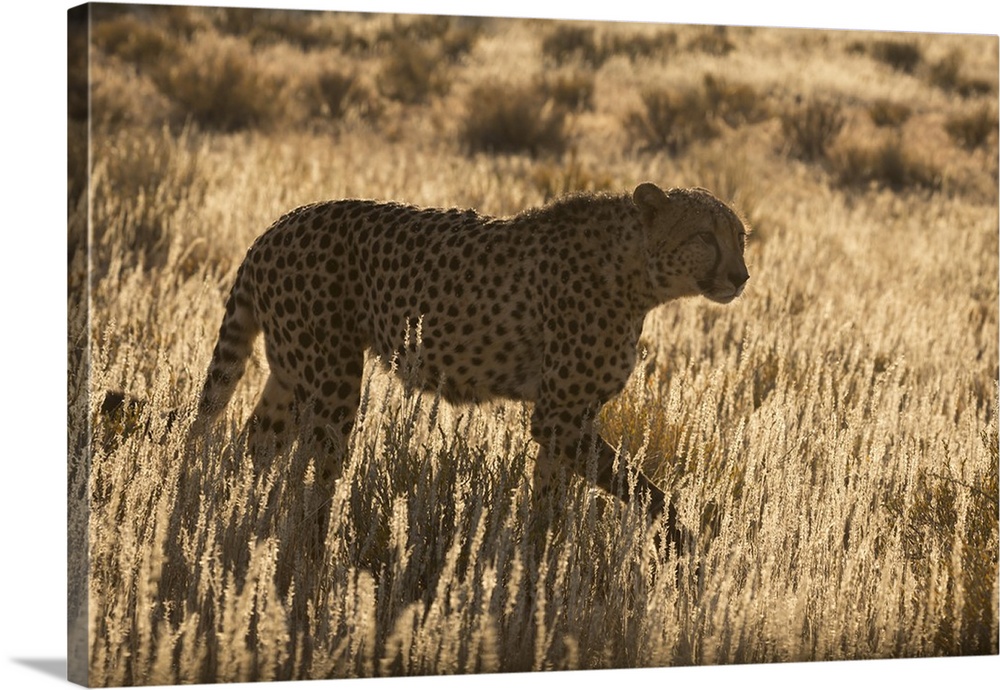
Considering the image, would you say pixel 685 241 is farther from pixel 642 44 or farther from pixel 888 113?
pixel 888 113

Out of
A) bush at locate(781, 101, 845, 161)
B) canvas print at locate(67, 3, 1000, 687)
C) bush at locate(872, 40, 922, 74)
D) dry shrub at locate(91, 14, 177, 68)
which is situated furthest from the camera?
bush at locate(781, 101, 845, 161)

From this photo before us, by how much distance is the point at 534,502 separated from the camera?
202 inches

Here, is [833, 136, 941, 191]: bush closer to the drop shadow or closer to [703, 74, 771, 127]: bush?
[703, 74, 771, 127]: bush

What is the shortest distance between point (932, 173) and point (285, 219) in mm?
2900

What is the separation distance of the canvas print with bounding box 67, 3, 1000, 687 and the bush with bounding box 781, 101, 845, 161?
2cm

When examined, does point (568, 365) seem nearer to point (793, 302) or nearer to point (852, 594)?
point (852, 594)

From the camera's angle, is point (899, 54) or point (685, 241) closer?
point (685, 241)

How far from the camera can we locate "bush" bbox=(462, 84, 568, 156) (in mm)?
7094

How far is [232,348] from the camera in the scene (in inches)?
215

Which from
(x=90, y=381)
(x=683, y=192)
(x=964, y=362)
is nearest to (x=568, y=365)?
(x=683, y=192)

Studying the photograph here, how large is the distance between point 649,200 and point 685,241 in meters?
0.17

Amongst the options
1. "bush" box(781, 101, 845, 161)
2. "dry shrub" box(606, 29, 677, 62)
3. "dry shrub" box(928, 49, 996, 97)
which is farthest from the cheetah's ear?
"bush" box(781, 101, 845, 161)

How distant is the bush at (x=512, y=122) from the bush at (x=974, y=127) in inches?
62.6

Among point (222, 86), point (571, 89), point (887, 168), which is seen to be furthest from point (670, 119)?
point (222, 86)
